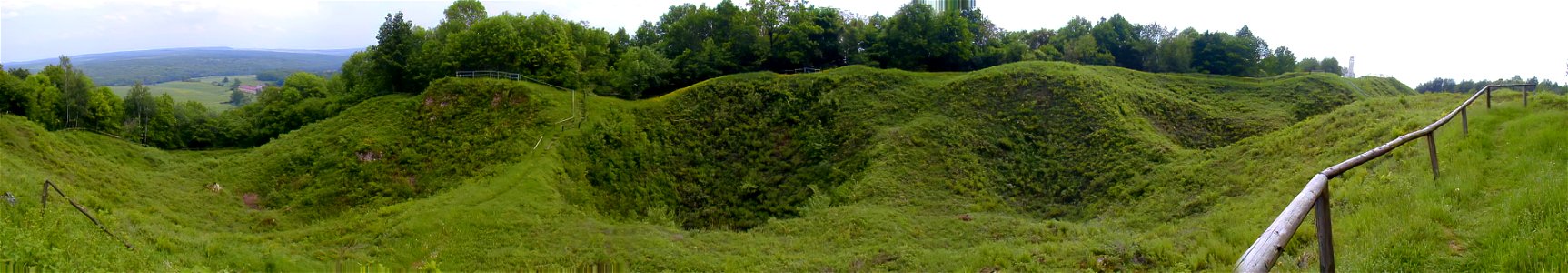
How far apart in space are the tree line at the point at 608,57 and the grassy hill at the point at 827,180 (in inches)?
179

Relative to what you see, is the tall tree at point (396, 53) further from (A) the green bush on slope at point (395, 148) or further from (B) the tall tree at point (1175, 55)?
(B) the tall tree at point (1175, 55)

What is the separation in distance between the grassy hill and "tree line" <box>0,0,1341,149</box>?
4.55m

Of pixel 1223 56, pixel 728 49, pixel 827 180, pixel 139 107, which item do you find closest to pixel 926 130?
pixel 827 180

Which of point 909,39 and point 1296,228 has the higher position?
point 909,39

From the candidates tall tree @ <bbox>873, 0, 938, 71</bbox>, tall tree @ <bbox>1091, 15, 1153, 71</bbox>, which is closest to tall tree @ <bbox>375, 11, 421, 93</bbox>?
tall tree @ <bbox>873, 0, 938, 71</bbox>

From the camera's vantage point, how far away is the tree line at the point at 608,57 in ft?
122

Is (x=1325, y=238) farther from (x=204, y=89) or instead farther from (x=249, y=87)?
(x=204, y=89)

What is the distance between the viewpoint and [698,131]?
31875mm

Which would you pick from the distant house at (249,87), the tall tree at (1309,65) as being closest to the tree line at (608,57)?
the tall tree at (1309,65)

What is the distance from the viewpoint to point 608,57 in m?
46.2

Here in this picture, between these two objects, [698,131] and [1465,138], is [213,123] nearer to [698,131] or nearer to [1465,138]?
[698,131]

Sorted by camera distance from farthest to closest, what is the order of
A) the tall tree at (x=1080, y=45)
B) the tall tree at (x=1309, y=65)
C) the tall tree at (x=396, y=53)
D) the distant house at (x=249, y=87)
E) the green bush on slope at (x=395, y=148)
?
1. the distant house at (x=249, y=87)
2. the tall tree at (x=1309, y=65)
3. the tall tree at (x=1080, y=45)
4. the tall tree at (x=396, y=53)
5. the green bush on slope at (x=395, y=148)

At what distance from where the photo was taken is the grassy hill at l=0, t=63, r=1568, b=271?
10188 millimetres

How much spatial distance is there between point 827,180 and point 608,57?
24.1m
